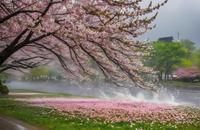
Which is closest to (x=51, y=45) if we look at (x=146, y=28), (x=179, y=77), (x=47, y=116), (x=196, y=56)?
(x=47, y=116)

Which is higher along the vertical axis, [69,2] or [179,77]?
[179,77]

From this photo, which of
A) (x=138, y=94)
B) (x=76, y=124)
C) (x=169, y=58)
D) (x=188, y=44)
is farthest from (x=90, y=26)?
(x=188, y=44)

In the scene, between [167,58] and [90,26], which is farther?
[167,58]

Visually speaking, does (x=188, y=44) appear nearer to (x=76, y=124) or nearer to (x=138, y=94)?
(x=138, y=94)

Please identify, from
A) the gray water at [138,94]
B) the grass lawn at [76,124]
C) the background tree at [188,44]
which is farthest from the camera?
the background tree at [188,44]

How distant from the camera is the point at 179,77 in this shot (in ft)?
362

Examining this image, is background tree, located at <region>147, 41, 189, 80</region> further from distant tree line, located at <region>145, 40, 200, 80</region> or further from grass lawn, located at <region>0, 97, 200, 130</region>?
grass lawn, located at <region>0, 97, 200, 130</region>

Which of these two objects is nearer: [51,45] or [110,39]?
[110,39]

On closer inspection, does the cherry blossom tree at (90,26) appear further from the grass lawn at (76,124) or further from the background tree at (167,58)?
the background tree at (167,58)

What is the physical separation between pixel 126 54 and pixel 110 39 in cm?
245

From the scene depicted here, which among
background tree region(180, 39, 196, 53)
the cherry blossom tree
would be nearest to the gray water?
the cherry blossom tree

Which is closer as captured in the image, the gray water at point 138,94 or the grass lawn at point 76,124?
the grass lawn at point 76,124

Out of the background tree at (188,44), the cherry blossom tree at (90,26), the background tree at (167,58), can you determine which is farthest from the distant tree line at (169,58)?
the cherry blossom tree at (90,26)

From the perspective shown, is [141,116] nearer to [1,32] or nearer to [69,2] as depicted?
[69,2]
